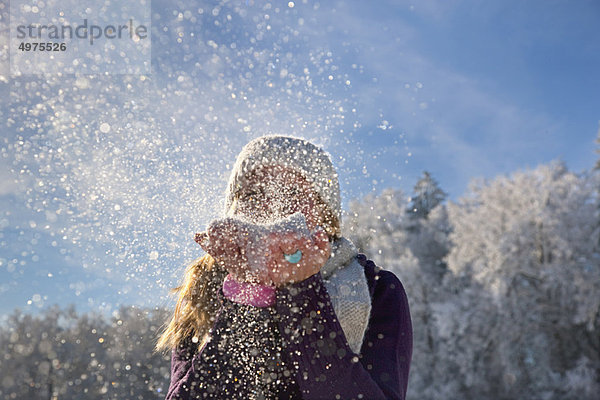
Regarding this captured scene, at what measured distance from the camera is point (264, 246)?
1456mm

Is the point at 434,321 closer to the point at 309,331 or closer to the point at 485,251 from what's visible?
the point at 485,251

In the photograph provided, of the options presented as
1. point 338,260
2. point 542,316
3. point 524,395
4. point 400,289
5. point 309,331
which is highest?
point 542,316

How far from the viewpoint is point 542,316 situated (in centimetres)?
2094

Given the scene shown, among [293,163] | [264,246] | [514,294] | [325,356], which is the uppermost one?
[514,294]

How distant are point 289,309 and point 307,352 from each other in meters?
0.16

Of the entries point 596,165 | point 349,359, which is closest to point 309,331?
point 349,359

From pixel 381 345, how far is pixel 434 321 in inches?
919

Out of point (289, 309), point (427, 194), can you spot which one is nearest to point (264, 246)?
point (289, 309)

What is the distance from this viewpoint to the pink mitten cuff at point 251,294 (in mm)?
1773

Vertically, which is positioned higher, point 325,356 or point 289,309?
point 289,309

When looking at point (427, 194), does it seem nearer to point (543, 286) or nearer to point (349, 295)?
point (543, 286)

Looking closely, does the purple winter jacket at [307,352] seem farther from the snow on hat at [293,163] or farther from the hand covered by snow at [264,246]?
the snow on hat at [293,163]

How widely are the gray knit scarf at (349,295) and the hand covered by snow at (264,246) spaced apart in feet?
1.06

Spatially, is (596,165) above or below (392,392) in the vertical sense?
above
